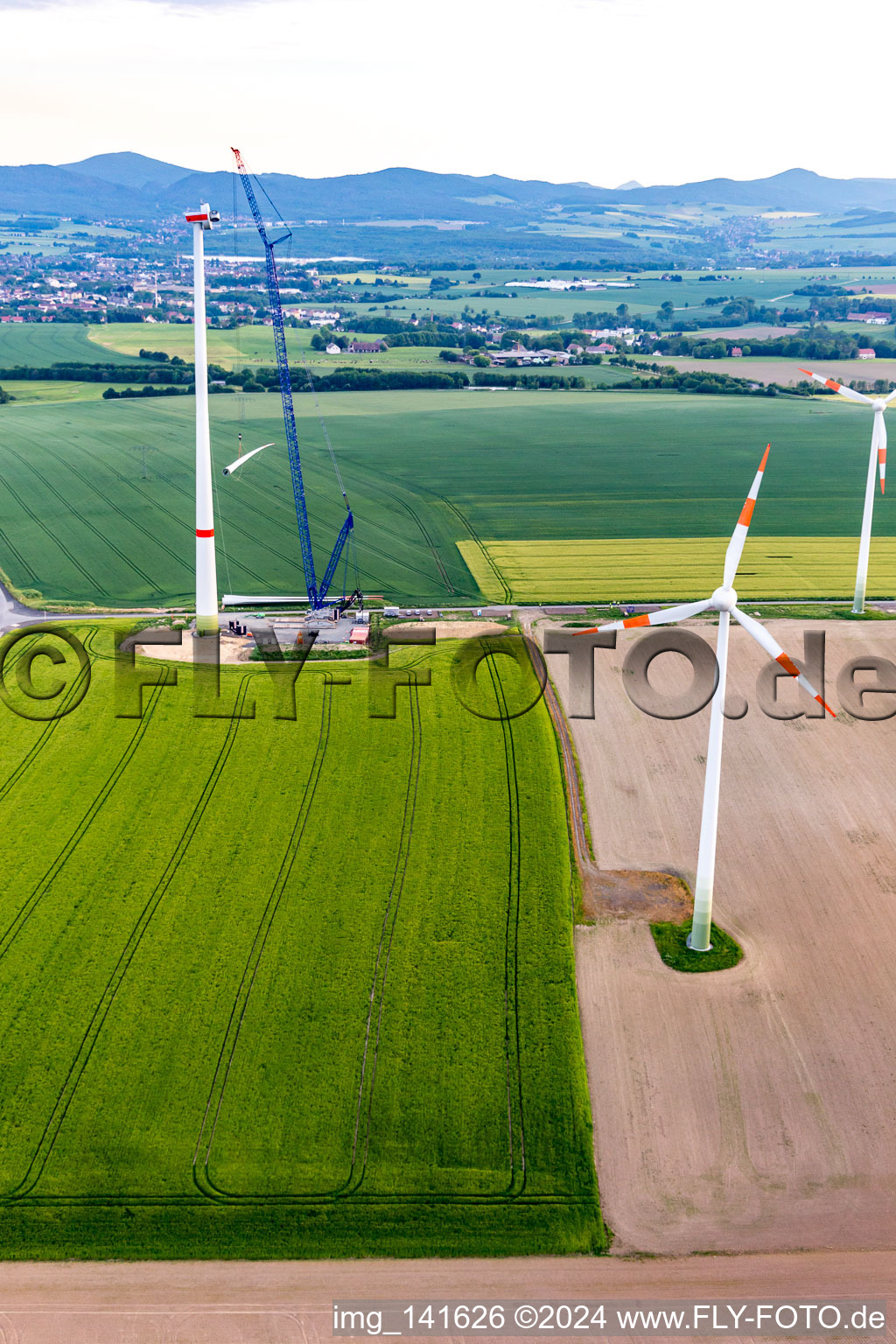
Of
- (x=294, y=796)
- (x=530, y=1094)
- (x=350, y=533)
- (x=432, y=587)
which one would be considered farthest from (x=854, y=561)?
(x=530, y=1094)

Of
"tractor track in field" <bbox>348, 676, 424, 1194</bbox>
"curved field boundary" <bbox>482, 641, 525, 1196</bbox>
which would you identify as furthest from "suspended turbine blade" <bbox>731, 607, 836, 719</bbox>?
"tractor track in field" <bbox>348, 676, 424, 1194</bbox>

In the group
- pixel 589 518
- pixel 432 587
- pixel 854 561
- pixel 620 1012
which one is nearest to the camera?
pixel 620 1012

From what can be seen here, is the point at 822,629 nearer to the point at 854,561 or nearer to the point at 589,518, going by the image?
the point at 854,561

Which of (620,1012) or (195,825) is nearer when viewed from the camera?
(620,1012)

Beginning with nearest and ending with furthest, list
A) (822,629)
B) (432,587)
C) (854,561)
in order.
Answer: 1. (822,629)
2. (432,587)
3. (854,561)

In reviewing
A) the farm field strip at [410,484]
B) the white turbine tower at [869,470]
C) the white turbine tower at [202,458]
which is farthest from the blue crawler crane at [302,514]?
the white turbine tower at [869,470]

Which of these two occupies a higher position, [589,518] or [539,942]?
[589,518]

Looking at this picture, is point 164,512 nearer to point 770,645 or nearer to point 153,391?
point 153,391
